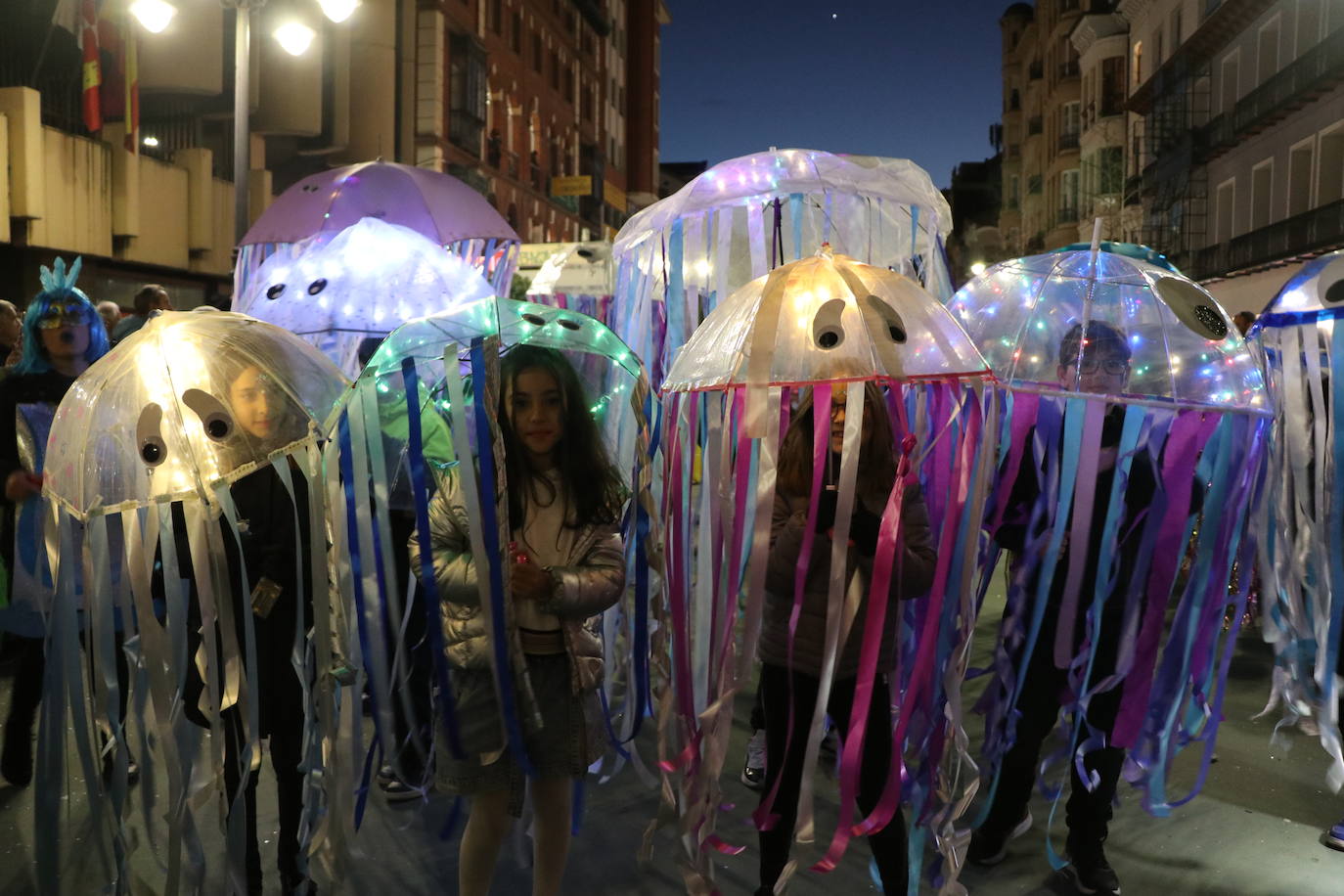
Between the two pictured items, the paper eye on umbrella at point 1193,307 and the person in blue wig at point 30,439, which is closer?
the paper eye on umbrella at point 1193,307

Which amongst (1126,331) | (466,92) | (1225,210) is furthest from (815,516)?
A: (466,92)

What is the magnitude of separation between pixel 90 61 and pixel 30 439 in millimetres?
11330

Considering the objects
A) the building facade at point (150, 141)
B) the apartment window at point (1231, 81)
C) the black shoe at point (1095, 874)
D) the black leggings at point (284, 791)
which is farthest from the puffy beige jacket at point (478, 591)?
the apartment window at point (1231, 81)

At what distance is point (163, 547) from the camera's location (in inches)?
109

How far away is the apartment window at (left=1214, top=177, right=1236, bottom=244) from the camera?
2327 centimetres

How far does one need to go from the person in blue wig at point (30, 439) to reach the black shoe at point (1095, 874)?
3465 millimetres

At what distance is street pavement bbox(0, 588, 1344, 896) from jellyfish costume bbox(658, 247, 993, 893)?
1.27 ft

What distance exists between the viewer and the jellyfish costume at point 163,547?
8.87 feet

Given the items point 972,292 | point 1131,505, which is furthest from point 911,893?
point 972,292

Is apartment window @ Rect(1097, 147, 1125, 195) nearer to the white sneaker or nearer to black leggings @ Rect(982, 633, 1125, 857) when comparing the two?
the white sneaker

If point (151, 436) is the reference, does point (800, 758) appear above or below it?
below

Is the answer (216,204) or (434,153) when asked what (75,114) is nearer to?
(216,204)

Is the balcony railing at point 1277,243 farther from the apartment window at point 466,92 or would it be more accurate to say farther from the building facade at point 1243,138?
the apartment window at point 466,92

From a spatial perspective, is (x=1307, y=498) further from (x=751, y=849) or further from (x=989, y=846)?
(x=751, y=849)
